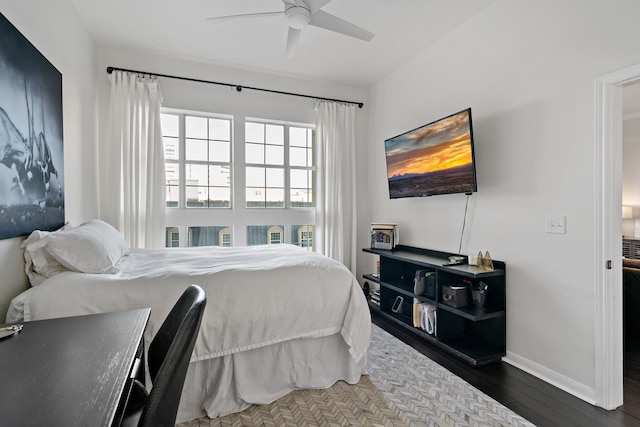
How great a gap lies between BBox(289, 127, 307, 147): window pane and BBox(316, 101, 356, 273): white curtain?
265 mm

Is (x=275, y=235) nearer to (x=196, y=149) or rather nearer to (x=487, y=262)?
(x=196, y=149)

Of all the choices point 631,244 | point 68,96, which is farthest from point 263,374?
point 631,244

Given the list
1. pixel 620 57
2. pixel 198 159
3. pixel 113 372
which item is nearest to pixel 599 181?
pixel 620 57

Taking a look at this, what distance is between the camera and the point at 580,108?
6.72ft

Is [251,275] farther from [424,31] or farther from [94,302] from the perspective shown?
Result: [424,31]

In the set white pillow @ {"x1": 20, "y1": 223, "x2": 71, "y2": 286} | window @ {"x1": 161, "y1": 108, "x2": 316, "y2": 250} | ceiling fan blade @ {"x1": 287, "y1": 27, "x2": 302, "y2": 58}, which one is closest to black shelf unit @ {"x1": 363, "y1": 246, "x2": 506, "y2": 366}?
window @ {"x1": 161, "y1": 108, "x2": 316, "y2": 250}

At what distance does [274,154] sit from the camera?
420cm

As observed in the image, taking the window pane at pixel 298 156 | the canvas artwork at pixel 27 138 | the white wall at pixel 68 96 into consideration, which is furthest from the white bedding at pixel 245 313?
the window pane at pixel 298 156

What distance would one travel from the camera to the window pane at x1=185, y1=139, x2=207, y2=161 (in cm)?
381

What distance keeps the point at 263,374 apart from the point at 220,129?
118 inches

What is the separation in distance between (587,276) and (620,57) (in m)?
1.34

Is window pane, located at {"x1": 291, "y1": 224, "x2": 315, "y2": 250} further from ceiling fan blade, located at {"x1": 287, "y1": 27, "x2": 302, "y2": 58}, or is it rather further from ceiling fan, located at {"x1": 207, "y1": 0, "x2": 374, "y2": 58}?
A: ceiling fan, located at {"x1": 207, "y1": 0, "x2": 374, "y2": 58}

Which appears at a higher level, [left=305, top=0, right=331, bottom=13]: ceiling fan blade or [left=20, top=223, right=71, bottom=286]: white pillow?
[left=305, top=0, right=331, bottom=13]: ceiling fan blade

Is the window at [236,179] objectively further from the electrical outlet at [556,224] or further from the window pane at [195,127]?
the electrical outlet at [556,224]
